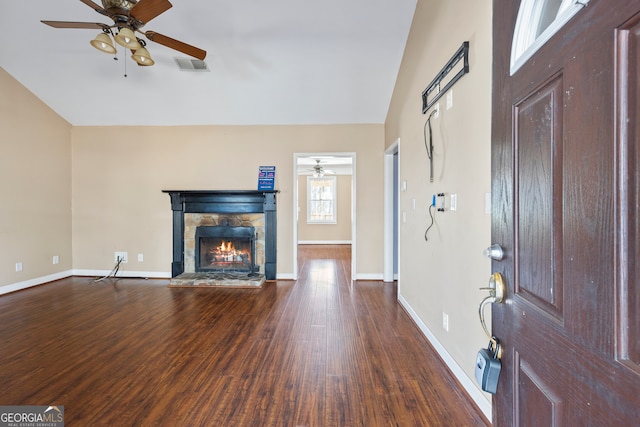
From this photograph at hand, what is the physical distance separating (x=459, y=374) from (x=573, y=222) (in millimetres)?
1843

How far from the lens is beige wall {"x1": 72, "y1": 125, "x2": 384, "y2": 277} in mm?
4684

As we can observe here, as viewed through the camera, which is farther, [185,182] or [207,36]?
[185,182]

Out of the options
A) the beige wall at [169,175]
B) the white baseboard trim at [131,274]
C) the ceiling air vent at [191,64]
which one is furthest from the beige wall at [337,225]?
the ceiling air vent at [191,64]

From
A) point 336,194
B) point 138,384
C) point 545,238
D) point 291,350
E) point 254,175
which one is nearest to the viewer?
point 545,238

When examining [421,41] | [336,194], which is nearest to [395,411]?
[421,41]

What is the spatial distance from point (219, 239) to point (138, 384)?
2.97m

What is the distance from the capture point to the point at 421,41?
9.23ft

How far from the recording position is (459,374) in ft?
6.51

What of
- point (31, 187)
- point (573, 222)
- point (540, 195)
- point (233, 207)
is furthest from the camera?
point (233, 207)

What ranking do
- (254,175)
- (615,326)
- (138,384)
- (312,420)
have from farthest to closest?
(254,175), (138,384), (312,420), (615,326)

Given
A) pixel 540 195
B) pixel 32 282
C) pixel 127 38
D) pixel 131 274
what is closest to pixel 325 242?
pixel 131 274

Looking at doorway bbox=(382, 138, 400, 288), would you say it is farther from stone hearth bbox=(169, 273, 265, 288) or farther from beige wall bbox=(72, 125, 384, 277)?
stone hearth bbox=(169, 273, 265, 288)

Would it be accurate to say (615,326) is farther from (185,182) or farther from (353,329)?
(185,182)
